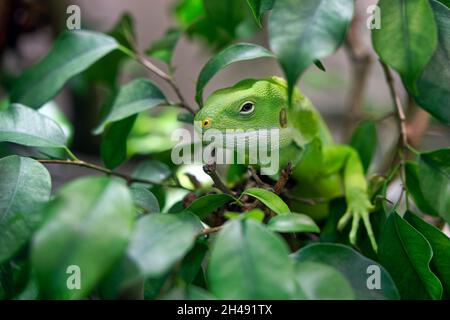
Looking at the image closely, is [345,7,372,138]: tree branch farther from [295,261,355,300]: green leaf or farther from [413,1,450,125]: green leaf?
[295,261,355,300]: green leaf

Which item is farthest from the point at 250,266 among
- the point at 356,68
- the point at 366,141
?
the point at 356,68

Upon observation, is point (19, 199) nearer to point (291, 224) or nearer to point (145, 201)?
point (145, 201)

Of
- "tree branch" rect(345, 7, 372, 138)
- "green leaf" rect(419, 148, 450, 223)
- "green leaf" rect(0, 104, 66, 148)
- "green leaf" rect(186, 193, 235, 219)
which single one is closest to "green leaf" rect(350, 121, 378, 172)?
"green leaf" rect(419, 148, 450, 223)

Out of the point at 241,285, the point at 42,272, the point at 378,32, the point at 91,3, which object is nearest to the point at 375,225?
the point at 378,32

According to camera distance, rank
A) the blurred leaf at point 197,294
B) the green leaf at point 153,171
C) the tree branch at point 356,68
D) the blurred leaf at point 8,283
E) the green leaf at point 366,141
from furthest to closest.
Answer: the tree branch at point 356,68 → the green leaf at point 366,141 → the green leaf at point 153,171 → the blurred leaf at point 8,283 → the blurred leaf at point 197,294

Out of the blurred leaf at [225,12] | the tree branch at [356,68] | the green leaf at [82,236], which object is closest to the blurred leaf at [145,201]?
the green leaf at [82,236]

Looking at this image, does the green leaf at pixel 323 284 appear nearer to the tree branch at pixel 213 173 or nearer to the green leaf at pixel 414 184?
the tree branch at pixel 213 173
